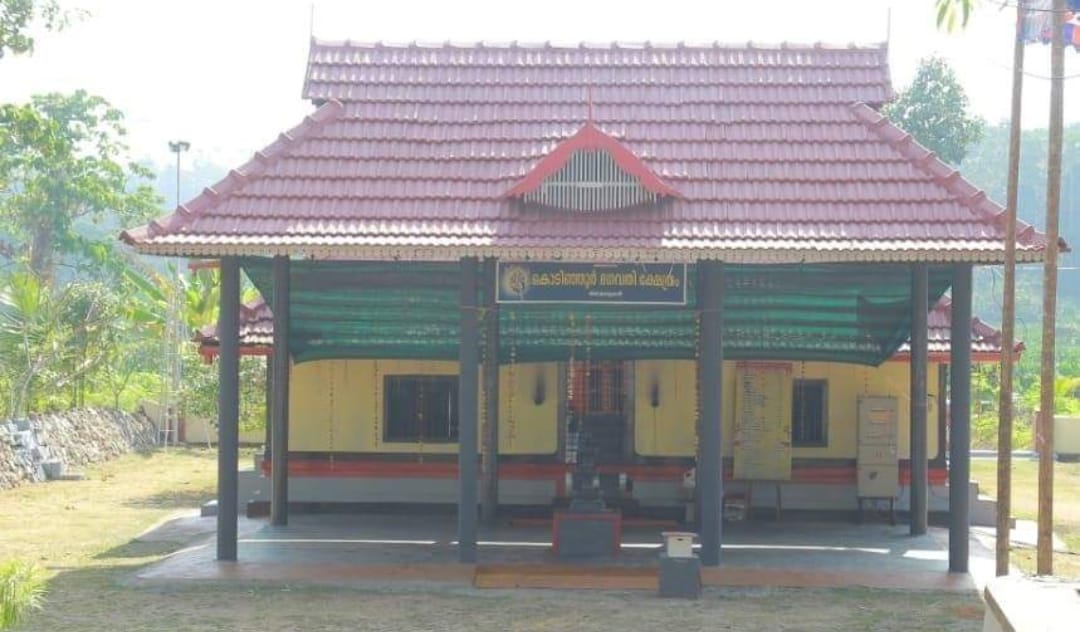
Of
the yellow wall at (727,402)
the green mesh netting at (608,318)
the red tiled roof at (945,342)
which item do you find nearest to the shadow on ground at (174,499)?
the green mesh netting at (608,318)

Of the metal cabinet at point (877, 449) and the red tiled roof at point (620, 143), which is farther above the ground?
the red tiled roof at point (620, 143)

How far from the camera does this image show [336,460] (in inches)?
720

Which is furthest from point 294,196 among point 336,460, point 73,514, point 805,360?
point 73,514

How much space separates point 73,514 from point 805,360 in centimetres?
1019

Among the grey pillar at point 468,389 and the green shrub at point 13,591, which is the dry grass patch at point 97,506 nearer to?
the grey pillar at point 468,389

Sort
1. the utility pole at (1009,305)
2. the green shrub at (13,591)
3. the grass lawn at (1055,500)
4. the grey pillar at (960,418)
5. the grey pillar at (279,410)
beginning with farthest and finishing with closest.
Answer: the grey pillar at (279,410)
the grass lawn at (1055,500)
the grey pillar at (960,418)
the utility pole at (1009,305)
the green shrub at (13,591)

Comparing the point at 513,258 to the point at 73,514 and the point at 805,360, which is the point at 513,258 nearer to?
the point at 805,360

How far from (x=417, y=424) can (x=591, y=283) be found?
5220mm

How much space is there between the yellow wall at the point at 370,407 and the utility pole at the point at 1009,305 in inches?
254

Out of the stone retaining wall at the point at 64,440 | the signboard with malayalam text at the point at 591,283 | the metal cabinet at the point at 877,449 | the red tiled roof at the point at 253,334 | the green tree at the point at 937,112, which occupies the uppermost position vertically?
the green tree at the point at 937,112

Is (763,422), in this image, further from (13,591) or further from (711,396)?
(13,591)

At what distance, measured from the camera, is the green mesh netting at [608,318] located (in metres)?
15.9

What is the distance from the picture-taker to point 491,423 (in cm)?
1756

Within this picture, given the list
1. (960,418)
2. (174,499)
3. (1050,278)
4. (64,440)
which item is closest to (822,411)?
(960,418)
